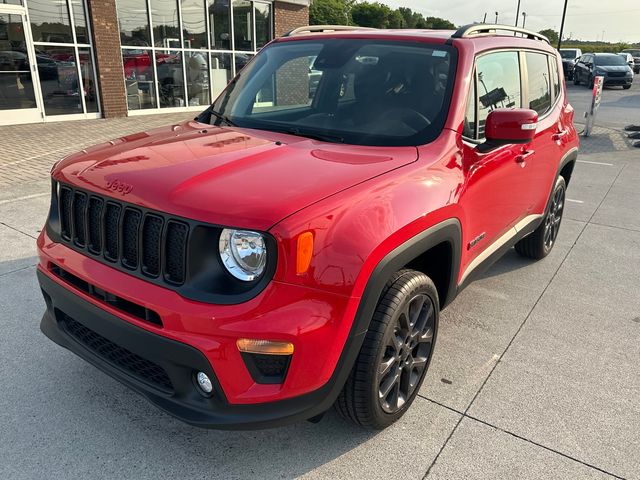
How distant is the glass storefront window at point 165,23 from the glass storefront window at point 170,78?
25 cm

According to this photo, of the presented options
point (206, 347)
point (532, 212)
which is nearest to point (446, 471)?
point (206, 347)

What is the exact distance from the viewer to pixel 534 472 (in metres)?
2.38

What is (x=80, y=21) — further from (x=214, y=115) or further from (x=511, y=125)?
(x=511, y=125)

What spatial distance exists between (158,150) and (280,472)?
63.1 inches

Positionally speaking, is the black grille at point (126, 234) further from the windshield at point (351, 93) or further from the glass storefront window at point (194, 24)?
the glass storefront window at point (194, 24)

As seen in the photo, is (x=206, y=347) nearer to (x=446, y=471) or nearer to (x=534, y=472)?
(x=446, y=471)

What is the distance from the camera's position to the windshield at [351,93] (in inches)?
113

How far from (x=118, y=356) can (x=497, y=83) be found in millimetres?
2717

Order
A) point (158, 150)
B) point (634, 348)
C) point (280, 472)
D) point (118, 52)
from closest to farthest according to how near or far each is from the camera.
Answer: point (280, 472), point (158, 150), point (634, 348), point (118, 52)

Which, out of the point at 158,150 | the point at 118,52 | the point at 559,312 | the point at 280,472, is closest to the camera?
the point at 280,472

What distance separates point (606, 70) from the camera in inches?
1043

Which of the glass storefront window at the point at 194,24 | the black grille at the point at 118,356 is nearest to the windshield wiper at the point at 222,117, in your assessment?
the black grille at the point at 118,356

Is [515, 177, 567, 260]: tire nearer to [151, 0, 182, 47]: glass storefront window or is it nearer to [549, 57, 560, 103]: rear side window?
[549, 57, 560, 103]: rear side window

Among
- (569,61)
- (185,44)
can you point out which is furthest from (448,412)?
(569,61)
